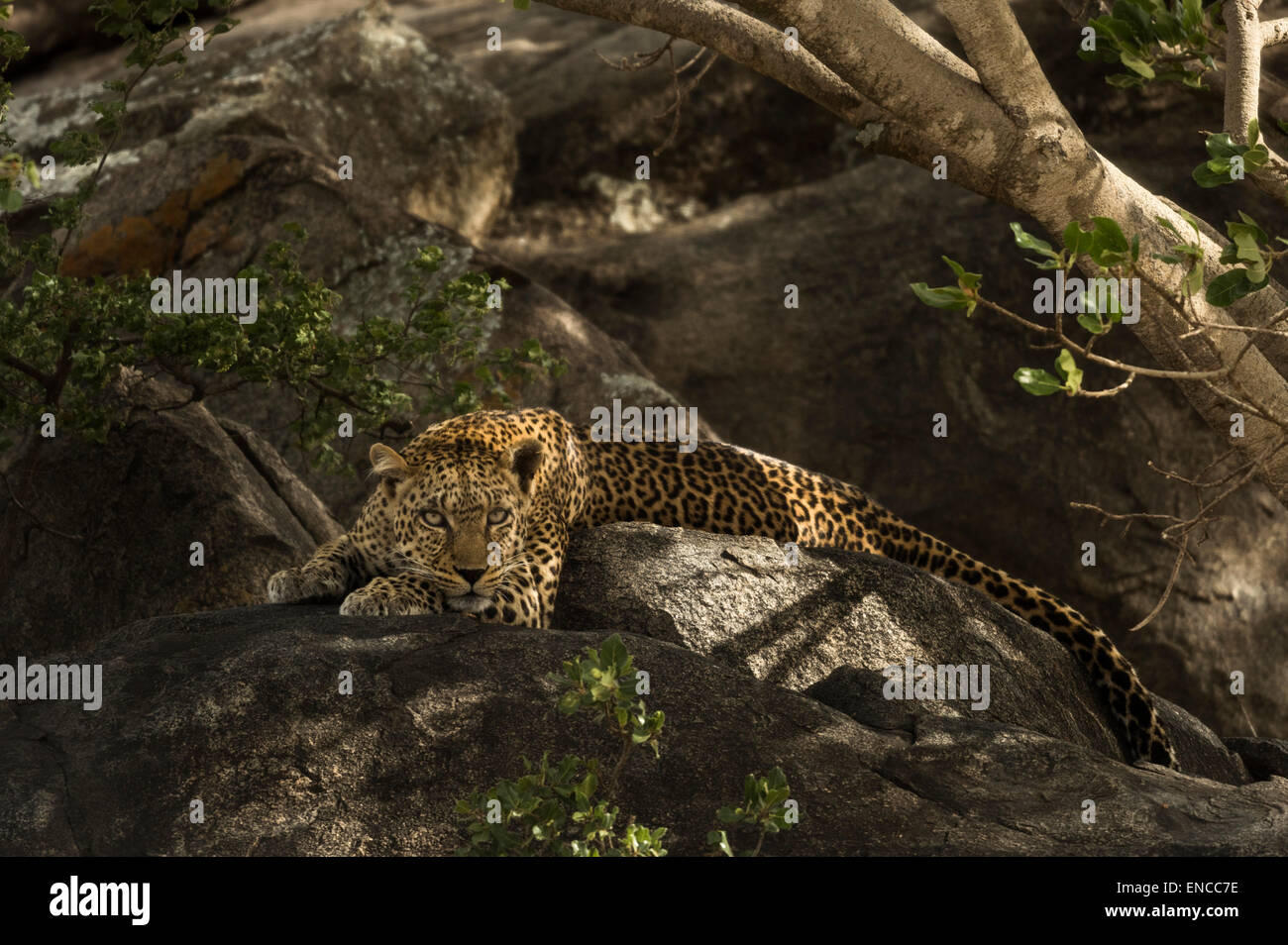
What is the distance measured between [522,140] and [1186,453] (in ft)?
26.9

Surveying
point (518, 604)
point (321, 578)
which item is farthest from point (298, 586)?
point (518, 604)

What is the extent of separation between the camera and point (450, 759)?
253 inches

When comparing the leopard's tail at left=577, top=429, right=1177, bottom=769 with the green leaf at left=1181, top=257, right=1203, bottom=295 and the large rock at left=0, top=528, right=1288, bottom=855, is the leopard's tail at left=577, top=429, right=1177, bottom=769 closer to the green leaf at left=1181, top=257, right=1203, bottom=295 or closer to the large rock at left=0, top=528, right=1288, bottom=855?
the large rock at left=0, top=528, right=1288, bottom=855

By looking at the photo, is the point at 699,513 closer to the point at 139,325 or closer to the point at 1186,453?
the point at 139,325

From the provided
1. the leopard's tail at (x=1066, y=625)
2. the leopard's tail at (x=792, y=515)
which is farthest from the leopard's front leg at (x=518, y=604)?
the leopard's tail at (x=1066, y=625)

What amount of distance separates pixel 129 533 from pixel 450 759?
4154 millimetres

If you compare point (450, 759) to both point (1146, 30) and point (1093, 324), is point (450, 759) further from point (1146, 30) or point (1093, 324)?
point (1146, 30)

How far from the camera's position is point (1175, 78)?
327 inches

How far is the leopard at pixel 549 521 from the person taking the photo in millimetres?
7891

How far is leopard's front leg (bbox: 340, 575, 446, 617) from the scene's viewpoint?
7465 mm

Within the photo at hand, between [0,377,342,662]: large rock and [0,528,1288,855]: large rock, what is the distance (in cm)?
205

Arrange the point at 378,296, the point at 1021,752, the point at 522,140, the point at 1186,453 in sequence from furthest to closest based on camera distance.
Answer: the point at 522,140 → the point at 1186,453 → the point at 378,296 → the point at 1021,752
